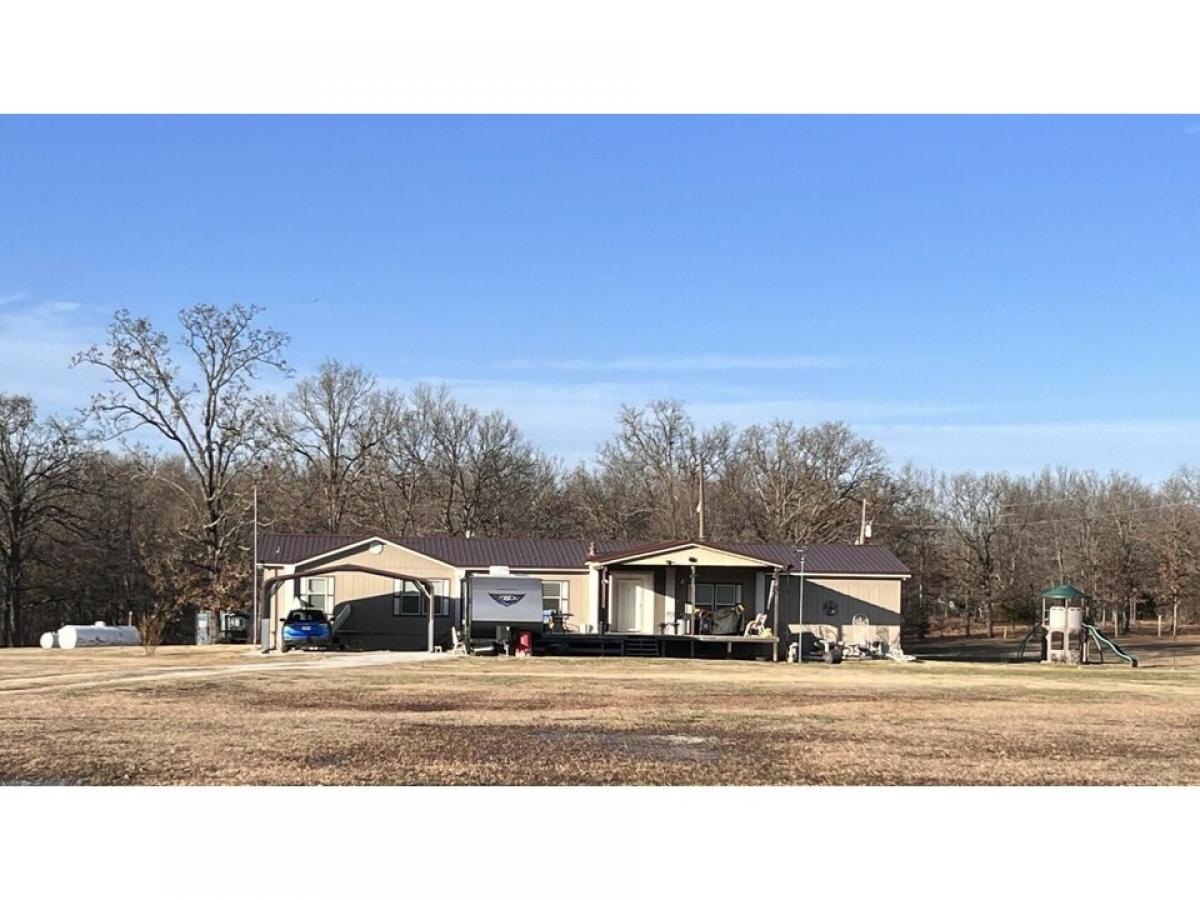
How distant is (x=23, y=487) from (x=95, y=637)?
13.0 metres

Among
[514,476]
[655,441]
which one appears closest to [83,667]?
[514,476]

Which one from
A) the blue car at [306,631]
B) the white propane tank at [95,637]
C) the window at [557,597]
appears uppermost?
the window at [557,597]

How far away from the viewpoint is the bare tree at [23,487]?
51.6 metres

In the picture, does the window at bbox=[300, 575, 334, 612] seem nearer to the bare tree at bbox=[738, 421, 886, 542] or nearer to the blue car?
the blue car

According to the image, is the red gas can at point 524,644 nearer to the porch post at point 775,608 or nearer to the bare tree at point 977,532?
the porch post at point 775,608

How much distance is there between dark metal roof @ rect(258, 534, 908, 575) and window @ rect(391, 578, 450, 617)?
1.29 m

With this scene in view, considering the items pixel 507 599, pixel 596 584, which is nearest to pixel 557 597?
pixel 596 584

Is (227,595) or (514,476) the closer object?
(227,595)

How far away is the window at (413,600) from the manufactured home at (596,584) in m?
0.03

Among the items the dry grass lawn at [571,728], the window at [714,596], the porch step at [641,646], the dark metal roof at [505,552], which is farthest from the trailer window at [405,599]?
the dry grass lawn at [571,728]

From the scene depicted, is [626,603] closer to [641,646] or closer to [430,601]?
[641,646]
